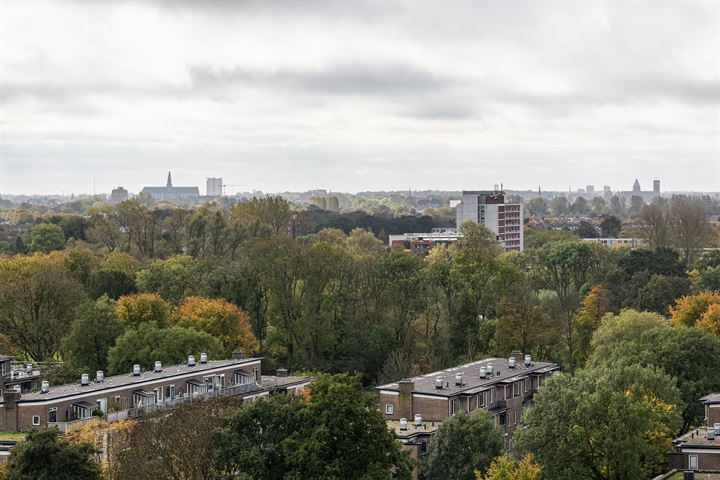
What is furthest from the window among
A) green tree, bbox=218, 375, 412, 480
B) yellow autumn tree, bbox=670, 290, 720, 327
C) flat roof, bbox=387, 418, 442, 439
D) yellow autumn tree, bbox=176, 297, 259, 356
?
yellow autumn tree, bbox=670, 290, 720, 327

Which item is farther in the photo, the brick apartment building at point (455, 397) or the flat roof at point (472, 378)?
the flat roof at point (472, 378)

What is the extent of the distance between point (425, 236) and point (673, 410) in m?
137

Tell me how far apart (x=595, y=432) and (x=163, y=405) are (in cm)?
2362

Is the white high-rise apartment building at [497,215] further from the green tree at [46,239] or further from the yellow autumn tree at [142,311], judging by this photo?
the yellow autumn tree at [142,311]

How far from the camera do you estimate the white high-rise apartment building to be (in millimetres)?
170875

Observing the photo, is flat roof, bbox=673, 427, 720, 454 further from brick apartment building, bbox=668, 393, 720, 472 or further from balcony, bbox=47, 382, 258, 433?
balcony, bbox=47, 382, 258, 433

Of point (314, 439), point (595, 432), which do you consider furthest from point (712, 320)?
point (314, 439)

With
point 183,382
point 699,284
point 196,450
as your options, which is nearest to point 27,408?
point 183,382

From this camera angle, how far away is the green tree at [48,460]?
39.4m

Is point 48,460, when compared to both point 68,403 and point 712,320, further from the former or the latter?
point 712,320

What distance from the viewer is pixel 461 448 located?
158 ft

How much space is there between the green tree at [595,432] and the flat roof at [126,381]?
69.1 feet

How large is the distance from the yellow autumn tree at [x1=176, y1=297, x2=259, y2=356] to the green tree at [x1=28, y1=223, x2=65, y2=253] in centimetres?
5436

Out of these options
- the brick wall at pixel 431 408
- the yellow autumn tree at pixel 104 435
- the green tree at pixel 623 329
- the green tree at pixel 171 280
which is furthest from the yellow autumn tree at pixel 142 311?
the green tree at pixel 623 329
